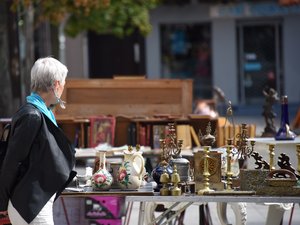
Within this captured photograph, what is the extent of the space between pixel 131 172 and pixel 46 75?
3.69 feet

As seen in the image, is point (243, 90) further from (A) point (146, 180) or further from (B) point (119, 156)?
(A) point (146, 180)

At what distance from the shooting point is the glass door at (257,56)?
30.1 metres

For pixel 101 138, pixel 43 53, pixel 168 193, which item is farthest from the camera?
pixel 43 53

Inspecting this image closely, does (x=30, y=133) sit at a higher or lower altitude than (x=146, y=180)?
higher

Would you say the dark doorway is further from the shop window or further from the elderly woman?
the elderly woman

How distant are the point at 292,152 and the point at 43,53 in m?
16.1

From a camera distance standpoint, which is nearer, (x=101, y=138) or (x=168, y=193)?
(x=168, y=193)

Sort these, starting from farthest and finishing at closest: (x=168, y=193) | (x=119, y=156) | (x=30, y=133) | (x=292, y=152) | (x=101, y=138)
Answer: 1. (x=101, y=138)
2. (x=119, y=156)
3. (x=292, y=152)
4. (x=168, y=193)
5. (x=30, y=133)

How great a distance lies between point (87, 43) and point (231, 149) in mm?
25015

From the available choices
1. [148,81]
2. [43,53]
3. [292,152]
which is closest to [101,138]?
[148,81]

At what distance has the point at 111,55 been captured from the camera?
3161 centimetres

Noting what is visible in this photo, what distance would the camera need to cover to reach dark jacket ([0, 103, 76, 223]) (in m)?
5.52

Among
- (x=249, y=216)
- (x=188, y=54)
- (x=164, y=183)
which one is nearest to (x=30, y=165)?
(x=164, y=183)

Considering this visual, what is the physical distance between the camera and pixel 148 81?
1160 centimetres
